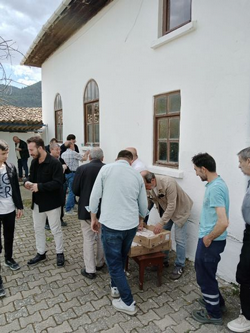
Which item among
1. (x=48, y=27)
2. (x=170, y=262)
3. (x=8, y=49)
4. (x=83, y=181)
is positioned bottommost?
(x=170, y=262)

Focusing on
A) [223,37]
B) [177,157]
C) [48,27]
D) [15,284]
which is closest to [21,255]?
[15,284]

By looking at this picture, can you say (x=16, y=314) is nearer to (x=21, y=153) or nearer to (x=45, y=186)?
(x=45, y=186)

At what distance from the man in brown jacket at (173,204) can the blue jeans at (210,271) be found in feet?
3.04

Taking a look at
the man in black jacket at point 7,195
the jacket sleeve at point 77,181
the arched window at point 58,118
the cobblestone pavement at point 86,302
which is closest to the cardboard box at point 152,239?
the cobblestone pavement at point 86,302

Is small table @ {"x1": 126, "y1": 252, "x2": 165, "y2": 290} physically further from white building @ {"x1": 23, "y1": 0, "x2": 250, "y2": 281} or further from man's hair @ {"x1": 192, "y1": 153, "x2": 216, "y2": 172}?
man's hair @ {"x1": 192, "y1": 153, "x2": 216, "y2": 172}

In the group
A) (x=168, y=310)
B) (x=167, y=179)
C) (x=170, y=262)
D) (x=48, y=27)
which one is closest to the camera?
(x=168, y=310)

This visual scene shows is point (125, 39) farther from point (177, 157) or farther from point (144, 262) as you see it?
point (144, 262)

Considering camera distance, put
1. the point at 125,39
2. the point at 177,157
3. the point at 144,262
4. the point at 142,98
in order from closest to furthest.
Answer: the point at 144,262, the point at 177,157, the point at 142,98, the point at 125,39

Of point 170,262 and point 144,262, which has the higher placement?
point 144,262

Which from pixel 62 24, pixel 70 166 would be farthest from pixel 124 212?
pixel 62 24

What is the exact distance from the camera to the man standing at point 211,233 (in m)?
2.46

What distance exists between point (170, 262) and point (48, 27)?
7741mm

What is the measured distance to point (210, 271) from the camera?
2627 millimetres

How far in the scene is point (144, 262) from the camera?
339 centimetres
